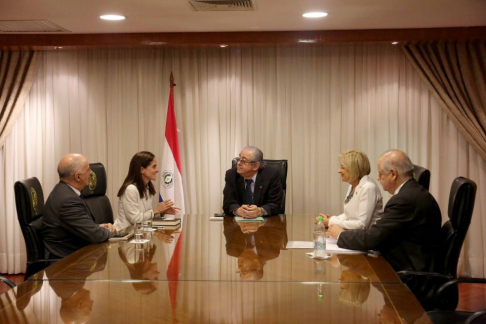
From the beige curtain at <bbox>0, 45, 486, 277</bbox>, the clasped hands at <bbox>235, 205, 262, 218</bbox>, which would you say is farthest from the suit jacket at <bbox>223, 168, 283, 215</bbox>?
the beige curtain at <bbox>0, 45, 486, 277</bbox>

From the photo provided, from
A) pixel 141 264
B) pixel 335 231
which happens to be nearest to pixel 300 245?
pixel 335 231

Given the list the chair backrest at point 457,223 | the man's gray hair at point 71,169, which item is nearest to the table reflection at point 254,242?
the chair backrest at point 457,223

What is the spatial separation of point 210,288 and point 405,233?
1.45 m

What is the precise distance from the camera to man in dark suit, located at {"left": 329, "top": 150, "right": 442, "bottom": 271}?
363cm

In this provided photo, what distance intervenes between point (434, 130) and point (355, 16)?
172cm

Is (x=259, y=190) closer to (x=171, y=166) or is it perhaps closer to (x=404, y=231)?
(x=171, y=166)

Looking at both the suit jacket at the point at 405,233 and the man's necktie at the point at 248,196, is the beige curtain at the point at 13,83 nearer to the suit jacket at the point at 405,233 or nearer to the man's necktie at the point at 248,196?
the man's necktie at the point at 248,196

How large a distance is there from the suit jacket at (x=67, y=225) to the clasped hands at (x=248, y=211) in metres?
1.29

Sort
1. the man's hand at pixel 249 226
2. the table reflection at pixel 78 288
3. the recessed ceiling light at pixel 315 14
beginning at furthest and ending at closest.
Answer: the recessed ceiling light at pixel 315 14
the man's hand at pixel 249 226
the table reflection at pixel 78 288

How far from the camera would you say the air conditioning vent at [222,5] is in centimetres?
471

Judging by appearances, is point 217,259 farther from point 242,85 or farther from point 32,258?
point 242,85

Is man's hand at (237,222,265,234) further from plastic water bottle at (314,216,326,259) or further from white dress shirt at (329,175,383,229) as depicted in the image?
plastic water bottle at (314,216,326,259)

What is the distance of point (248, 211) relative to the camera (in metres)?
5.08

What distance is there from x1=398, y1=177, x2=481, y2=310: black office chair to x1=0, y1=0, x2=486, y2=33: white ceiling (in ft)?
5.75
